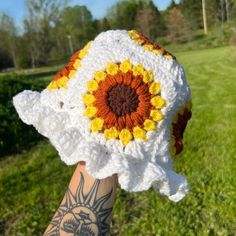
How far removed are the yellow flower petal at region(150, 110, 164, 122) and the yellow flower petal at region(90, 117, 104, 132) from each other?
0.61 ft

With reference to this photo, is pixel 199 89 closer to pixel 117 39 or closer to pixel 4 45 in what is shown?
pixel 117 39

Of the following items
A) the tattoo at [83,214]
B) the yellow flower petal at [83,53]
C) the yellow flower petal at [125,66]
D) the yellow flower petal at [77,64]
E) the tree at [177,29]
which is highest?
the yellow flower petal at [83,53]

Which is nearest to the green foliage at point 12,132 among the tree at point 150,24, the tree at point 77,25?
the tree at point 150,24

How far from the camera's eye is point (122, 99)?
175cm

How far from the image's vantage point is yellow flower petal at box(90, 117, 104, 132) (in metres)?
1.69

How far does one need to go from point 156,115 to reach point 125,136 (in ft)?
0.45

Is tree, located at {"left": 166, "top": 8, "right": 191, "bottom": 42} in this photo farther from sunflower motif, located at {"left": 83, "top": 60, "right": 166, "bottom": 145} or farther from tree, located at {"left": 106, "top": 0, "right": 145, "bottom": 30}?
sunflower motif, located at {"left": 83, "top": 60, "right": 166, "bottom": 145}

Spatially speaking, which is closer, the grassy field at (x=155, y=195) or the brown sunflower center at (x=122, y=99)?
the brown sunflower center at (x=122, y=99)

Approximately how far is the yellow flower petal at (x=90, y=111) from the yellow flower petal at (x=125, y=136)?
121 mm

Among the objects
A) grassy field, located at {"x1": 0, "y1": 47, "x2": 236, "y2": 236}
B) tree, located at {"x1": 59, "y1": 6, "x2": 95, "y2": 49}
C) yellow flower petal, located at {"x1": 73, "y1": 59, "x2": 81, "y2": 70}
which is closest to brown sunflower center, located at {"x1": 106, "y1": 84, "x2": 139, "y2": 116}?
yellow flower petal, located at {"x1": 73, "y1": 59, "x2": 81, "y2": 70}

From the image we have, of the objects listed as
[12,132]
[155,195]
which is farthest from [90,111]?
[12,132]

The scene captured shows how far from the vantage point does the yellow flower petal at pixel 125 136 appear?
1.69m

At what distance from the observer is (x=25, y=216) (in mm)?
4875

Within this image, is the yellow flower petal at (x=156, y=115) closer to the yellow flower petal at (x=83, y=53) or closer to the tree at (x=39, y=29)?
the yellow flower petal at (x=83, y=53)
